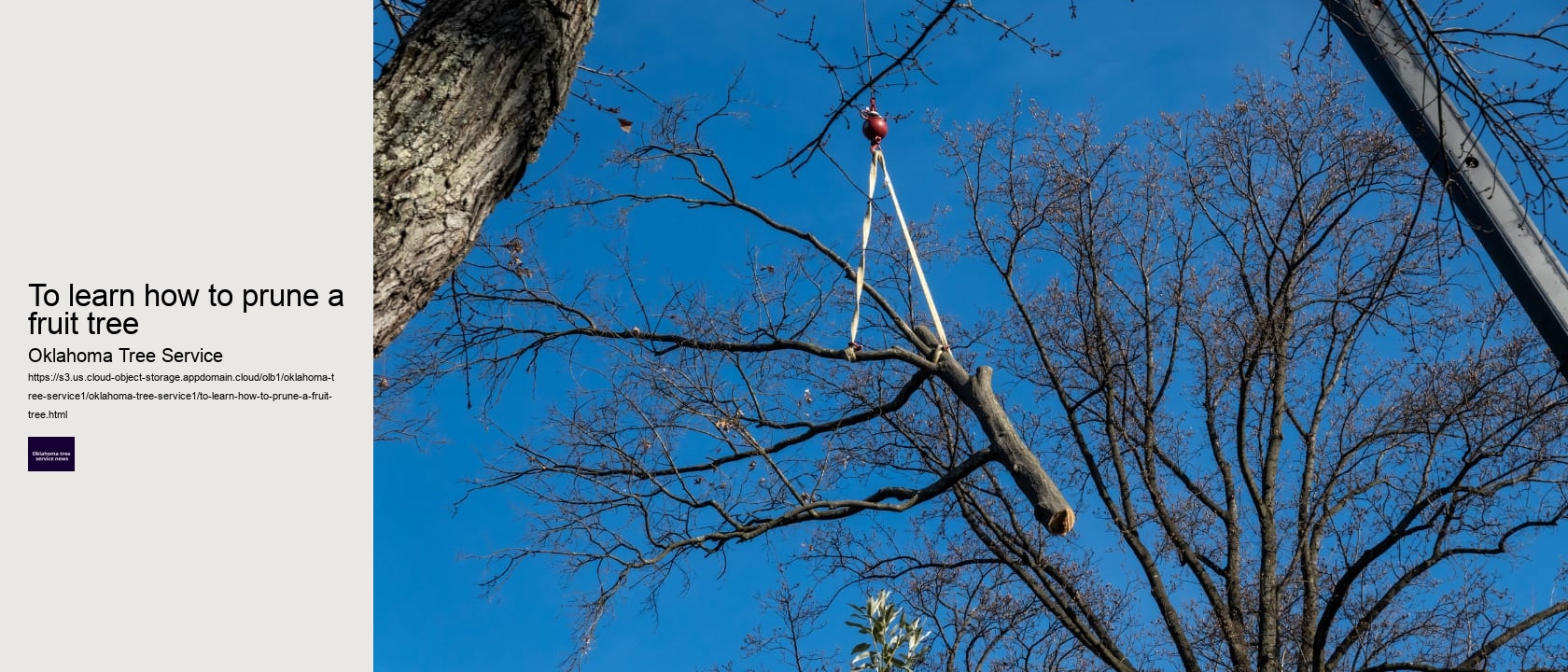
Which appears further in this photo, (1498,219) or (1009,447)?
(1009,447)

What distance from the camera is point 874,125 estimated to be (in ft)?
14.2

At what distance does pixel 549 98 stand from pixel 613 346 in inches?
165

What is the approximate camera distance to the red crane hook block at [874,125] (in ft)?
14.2

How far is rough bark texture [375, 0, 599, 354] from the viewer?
6.70 feet

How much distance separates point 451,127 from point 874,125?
96.2 inches

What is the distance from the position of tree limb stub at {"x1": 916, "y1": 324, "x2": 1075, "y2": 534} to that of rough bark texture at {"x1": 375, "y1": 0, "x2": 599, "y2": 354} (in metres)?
2.72
